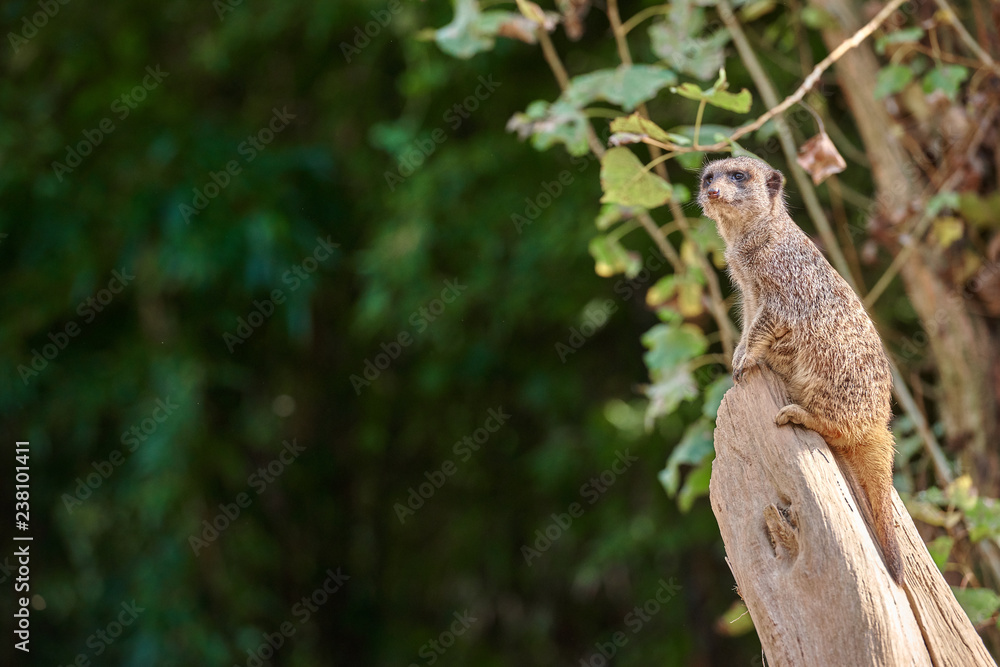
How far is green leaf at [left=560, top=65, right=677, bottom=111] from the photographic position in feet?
9.23

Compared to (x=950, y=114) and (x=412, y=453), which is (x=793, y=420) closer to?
(x=950, y=114)

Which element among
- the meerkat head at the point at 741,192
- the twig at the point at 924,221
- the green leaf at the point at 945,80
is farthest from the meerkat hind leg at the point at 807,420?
the green leaf at the point at 945,80

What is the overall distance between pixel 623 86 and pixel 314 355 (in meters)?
3.74

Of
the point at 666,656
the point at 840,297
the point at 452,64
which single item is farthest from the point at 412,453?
the point at 840,297

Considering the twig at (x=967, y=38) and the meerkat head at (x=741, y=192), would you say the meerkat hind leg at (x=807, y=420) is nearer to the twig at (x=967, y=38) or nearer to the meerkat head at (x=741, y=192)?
the meerkat head at (x=741, y=192)

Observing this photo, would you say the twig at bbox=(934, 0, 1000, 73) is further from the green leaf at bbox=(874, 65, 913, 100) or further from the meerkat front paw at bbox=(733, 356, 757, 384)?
the meerkat front paw at bbox=(733, 356, 757, 384)

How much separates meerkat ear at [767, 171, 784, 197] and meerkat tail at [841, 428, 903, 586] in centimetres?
72

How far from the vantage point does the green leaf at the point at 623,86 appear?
9.23 feet

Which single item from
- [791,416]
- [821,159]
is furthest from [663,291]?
[791,416]

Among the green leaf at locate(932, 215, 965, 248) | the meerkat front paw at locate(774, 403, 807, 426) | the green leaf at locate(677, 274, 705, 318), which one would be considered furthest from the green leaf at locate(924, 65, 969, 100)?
the meerkat front paw at locate(774, 403, 807, 426)

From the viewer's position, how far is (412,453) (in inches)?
239

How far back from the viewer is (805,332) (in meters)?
2.33

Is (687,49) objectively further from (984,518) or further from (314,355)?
(314,355)

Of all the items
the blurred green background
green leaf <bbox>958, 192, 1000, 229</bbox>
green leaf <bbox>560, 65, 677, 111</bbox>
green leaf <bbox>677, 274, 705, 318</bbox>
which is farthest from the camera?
the blurred green background
